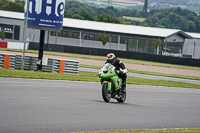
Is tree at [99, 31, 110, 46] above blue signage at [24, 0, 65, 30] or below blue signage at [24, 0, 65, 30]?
below

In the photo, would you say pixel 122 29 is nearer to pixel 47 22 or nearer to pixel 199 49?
pixel 199 49

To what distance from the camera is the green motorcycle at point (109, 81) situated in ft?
38.3

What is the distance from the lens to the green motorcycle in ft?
38.3

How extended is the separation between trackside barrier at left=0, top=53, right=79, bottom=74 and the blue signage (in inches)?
81.8

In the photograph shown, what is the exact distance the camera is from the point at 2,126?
22.8 feet

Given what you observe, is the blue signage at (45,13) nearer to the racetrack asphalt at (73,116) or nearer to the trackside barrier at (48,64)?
the trackside barrier at (48,64)

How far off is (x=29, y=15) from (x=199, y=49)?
41434 millimetres

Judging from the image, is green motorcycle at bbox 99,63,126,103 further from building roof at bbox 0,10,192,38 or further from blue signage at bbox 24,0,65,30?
building roof at bbox 0,10,192,38

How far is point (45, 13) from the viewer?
23.2m

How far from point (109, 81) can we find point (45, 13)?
1229cm

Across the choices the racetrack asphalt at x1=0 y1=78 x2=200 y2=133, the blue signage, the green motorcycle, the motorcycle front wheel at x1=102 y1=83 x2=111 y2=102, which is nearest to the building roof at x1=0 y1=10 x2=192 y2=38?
the blue signage

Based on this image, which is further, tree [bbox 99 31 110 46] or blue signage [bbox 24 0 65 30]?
tree [bbox 99 31 110 46]

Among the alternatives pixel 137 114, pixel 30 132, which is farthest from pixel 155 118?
pixel 30 132

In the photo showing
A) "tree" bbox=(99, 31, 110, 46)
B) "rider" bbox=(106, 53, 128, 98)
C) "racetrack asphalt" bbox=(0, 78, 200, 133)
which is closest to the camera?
"racetrack asphalt" bbox=(0, 78, 200, 133)
